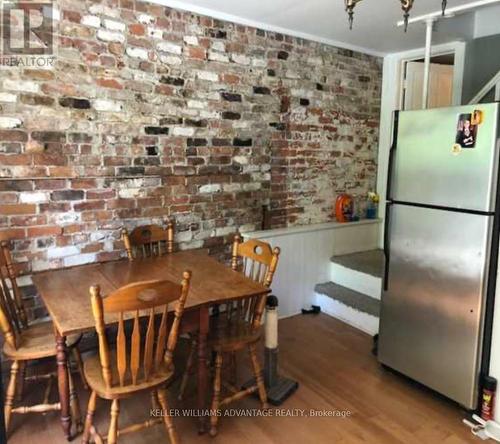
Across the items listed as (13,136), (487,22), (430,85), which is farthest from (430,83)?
(13,136)

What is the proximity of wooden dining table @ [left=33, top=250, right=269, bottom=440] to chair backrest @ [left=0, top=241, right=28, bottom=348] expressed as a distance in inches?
5.3

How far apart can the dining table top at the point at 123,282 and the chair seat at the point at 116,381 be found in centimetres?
28

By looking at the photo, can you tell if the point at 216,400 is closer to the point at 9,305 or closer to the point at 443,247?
the point at 9,305

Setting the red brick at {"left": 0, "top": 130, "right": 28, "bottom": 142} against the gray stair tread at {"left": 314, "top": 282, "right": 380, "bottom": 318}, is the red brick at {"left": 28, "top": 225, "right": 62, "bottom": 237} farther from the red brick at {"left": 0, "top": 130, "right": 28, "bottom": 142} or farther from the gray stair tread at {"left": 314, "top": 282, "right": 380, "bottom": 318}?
the gray stair tread at {"left": 314, "top": 282, "right": 380, "bottom": 318}

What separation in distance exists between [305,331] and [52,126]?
2451 millimetres

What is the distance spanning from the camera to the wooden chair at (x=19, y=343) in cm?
211

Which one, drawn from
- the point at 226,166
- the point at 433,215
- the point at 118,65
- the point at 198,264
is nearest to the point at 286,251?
the point at 226,166

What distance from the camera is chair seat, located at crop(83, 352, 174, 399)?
185 cm

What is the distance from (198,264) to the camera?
2.77m

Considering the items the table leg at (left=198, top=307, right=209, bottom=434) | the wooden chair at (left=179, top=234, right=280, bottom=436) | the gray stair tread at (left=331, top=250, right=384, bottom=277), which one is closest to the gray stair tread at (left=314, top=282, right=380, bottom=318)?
the gray stair tread at (left=331, top=250, right=384, bottom=277)

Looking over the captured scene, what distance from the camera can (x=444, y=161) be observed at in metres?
2.42

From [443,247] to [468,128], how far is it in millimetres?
677

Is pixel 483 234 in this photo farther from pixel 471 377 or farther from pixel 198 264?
pixel 198 264

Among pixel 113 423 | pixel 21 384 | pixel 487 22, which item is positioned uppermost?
pixel 487 22
